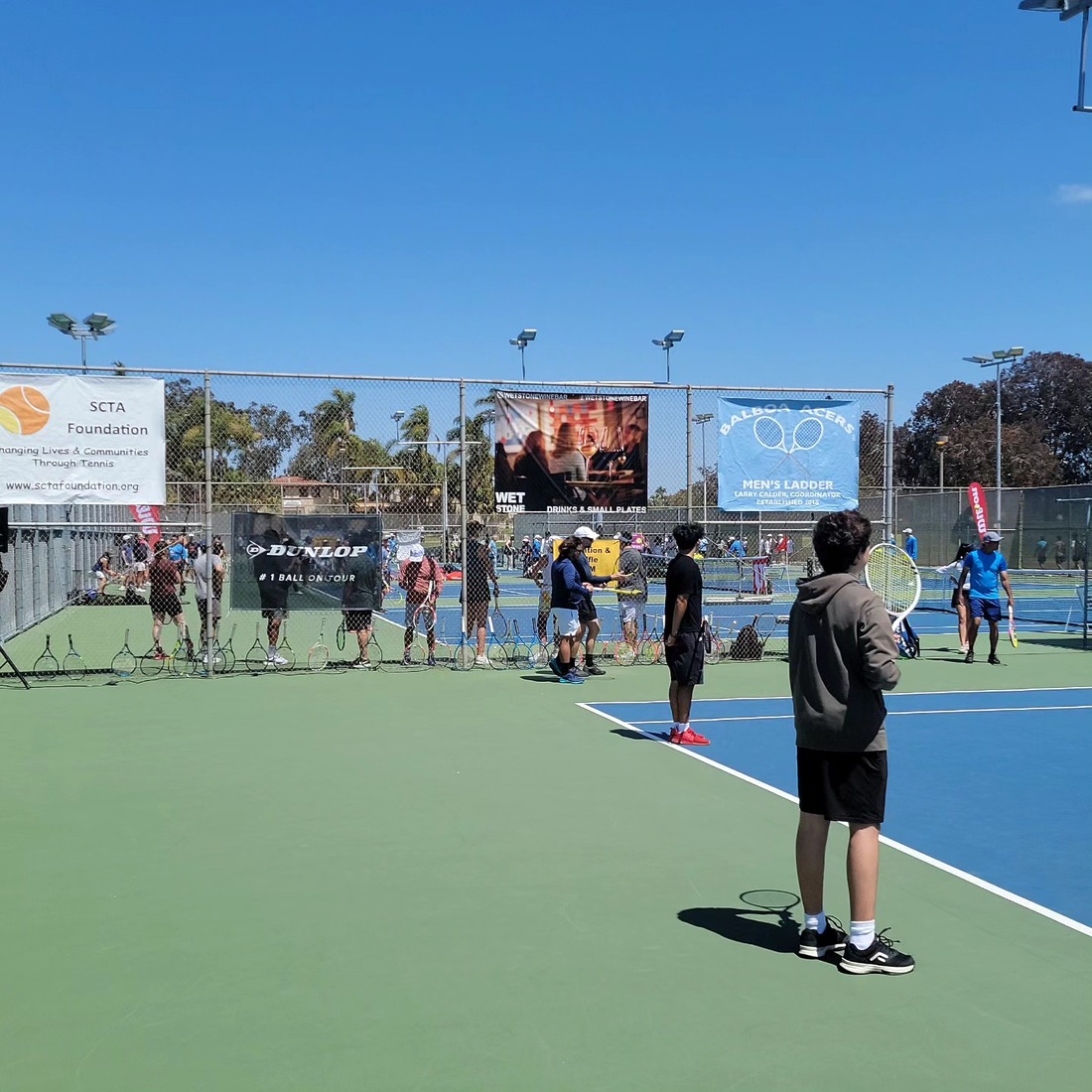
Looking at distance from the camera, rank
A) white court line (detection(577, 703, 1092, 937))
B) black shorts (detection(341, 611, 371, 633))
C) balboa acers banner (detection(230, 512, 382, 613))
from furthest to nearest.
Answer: black shorts (detection(341, 611, 371, 633)) → balboa acers banner (detection(230, 512, 382, 613)) → white court line (detection(577, 703, 1092, 937))

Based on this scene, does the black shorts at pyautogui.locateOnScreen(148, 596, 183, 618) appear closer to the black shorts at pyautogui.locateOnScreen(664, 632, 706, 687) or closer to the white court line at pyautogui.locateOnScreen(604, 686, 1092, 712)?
the white court line at pyautogui.locateOnScreen(604, 686, 1092, 712)

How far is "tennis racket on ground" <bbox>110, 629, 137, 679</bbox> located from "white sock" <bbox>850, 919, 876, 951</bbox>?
1089 cm

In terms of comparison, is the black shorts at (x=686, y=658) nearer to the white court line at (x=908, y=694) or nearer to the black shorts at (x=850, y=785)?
the white court line at (x=908, y=694)

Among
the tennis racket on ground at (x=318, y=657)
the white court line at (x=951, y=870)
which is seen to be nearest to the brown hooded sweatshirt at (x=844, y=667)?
the white court line at (x=951, y=870)

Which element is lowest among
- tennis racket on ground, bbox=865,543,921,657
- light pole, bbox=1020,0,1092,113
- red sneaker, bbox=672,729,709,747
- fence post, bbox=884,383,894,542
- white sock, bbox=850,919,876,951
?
red sneaker, bbox=672,729,709,747

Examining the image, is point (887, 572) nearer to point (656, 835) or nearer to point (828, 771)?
point (656, 835)

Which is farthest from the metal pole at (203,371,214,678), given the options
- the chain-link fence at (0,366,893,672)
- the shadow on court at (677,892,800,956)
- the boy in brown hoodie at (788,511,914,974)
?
the boy in brown hoodie at (788,511,914,974)

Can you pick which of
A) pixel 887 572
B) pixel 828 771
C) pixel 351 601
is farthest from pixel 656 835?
pixel 887 572

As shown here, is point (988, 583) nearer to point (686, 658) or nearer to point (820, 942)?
point (686, 658)

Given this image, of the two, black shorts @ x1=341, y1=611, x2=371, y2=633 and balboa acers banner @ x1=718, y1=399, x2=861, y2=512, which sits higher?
balboa acers banner @ x1=718, y1=399, x2=861, y2=512

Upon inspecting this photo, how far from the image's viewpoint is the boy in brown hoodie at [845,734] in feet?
15.1

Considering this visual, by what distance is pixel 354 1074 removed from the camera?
3.76 meters

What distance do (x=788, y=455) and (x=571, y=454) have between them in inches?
122

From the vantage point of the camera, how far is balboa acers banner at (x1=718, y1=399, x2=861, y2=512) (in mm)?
15266
